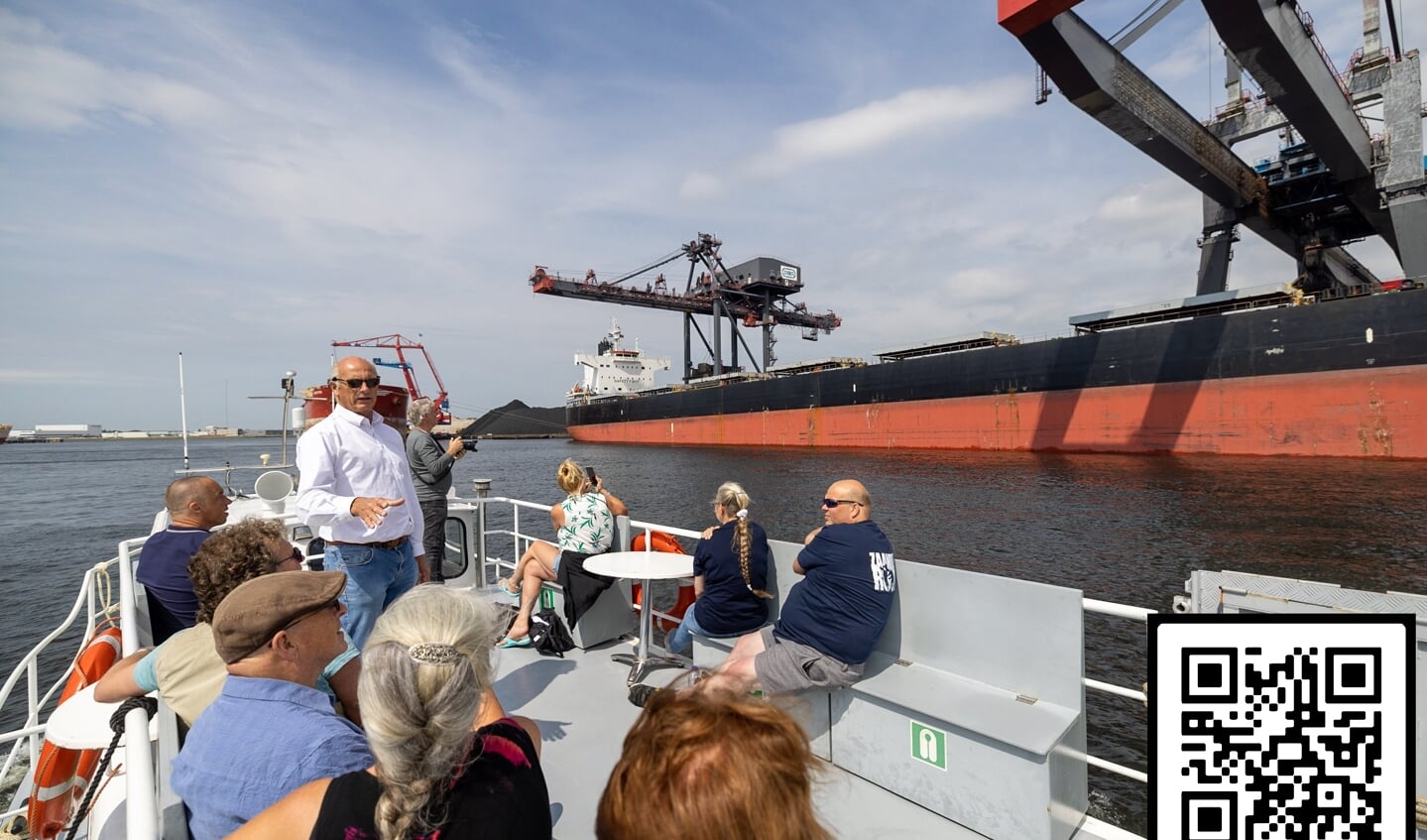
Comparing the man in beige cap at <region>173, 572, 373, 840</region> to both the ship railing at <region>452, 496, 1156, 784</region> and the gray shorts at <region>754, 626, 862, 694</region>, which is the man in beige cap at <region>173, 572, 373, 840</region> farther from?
the gray shorts at <region>754, 626, 862, 694</region>

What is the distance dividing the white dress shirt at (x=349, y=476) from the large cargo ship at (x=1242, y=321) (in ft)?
37.8

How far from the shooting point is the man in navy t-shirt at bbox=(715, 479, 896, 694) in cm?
244

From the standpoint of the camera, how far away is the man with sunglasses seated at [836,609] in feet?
8.02

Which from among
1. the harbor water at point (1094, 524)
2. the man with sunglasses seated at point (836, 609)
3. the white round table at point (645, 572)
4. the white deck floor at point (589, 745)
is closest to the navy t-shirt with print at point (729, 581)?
the white round table at point (645, 572)

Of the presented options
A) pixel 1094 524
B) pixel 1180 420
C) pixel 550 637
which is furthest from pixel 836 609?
pixel 1180 420

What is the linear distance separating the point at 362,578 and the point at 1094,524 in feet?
39.2

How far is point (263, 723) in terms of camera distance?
3.97 ft

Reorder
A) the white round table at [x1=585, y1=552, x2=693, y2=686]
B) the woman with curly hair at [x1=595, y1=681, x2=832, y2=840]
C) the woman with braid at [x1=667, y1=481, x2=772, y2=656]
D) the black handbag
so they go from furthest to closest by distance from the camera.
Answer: the black handbag → the white round table at [x1=585, y1=552, x2=693, y2=686] → the woman with braid at [x1=667, y1=481, x2=772, y2=656] → the woman with curly hair at [x1=595, y1=681, x2=832, y2=840]

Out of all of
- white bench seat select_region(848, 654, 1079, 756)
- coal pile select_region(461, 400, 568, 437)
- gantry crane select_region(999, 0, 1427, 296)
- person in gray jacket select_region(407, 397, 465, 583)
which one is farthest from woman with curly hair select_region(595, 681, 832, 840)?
coal pile select_region(461, 400, 568, 437)

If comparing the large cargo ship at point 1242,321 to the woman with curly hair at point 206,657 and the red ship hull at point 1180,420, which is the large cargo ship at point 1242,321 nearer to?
the red ship hull at point 1180,420

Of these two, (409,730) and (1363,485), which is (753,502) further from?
(409,730)

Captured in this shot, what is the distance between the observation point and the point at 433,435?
4.30 m

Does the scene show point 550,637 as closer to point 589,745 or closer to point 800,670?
point 589,745

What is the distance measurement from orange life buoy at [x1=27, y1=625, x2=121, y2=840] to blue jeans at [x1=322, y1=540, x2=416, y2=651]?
3.63ft
